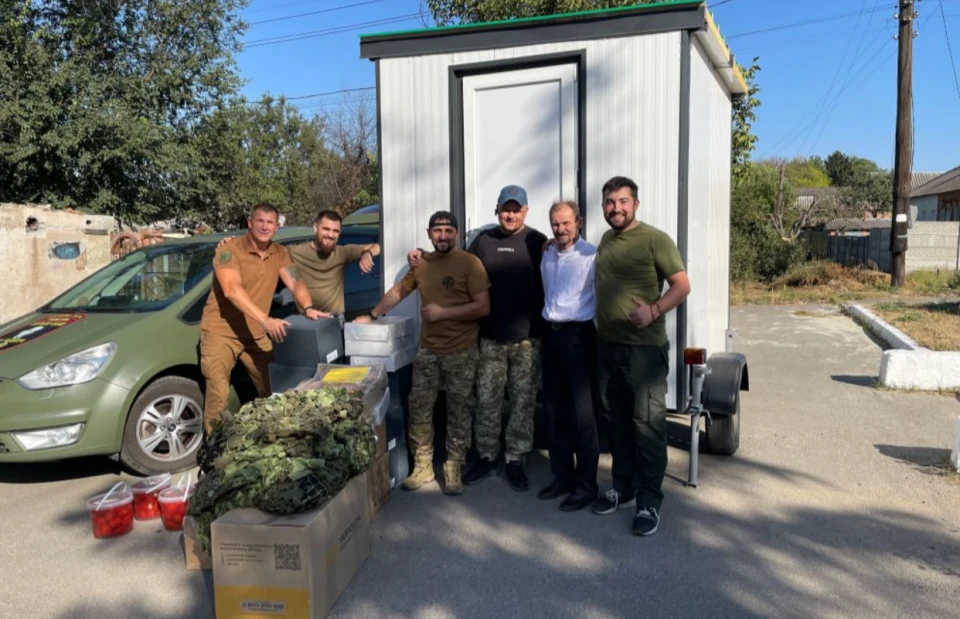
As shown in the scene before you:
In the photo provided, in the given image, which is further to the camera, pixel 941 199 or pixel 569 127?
pixel 941 199

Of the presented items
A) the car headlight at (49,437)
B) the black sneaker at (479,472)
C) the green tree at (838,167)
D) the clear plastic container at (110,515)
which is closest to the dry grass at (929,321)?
the black sneaker at (479,472)

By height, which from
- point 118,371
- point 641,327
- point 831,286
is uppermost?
point 641,327

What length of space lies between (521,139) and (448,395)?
6.34ft

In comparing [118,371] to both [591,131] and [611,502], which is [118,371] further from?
[591,131]

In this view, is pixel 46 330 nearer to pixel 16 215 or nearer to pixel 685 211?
pixel 685 211

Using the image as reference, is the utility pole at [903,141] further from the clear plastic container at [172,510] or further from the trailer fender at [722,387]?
the clear plastic container at [172,510]

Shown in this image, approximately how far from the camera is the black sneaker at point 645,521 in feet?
12.7

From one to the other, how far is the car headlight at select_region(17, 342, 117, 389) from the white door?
2.68 metres

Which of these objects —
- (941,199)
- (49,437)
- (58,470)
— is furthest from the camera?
(941,199)

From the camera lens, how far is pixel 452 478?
4.60 m

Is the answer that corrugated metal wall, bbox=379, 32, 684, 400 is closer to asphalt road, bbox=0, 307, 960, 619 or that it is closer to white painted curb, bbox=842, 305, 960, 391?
asphalt road, bbox=0, 307, 960, 619

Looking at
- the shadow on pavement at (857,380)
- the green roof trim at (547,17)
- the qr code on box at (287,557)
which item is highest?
the green roof trim at (547,17)

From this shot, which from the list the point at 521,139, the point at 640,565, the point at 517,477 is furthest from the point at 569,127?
the point at 640,565

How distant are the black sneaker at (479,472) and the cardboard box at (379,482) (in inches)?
21.1
